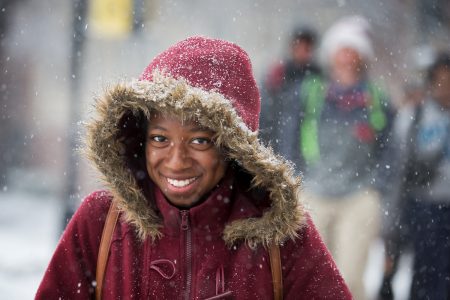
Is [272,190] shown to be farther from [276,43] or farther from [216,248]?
[276,43]

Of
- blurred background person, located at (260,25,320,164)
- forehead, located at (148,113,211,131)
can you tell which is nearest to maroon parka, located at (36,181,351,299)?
forehead, located at (148,113,211,131)

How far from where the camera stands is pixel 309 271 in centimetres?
298

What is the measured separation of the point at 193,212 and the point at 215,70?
1.69ft

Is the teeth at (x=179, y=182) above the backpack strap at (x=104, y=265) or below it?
above

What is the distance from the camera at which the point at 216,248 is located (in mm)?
2992

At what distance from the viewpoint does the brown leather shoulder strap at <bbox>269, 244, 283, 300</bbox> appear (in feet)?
9.62

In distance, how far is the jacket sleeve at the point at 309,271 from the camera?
9.75 feet

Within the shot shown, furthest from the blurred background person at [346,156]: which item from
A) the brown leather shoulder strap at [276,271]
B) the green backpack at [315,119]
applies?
the brown leather shoulder strap at [276,271]

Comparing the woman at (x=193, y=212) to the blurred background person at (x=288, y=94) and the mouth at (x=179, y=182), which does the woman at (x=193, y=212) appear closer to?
the mouth at (x=179, y=182)

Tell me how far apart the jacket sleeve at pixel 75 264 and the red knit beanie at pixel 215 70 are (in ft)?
1.91

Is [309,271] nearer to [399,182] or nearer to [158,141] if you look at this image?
[158,141]

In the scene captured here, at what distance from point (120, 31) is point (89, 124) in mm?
5518

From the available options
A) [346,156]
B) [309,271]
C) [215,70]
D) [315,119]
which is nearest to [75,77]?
[315,119]

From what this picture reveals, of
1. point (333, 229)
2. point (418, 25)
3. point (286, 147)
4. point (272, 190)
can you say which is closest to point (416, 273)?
point (333, 229)
